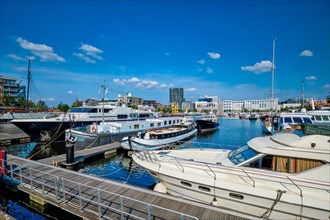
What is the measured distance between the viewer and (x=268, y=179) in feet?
19.3

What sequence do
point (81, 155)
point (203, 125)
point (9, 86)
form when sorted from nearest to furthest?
1. point (81, 155)
2. point (203, 125)
3. point (9, 86)

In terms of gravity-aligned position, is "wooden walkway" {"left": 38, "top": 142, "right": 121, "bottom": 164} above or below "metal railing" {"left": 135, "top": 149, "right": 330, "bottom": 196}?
below

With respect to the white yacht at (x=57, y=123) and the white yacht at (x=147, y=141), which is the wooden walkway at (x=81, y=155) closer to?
the white yacht at (x=147, y=141)

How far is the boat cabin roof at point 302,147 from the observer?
18.6 feet

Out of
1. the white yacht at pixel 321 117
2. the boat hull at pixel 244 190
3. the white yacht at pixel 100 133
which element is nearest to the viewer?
the boat hull at pixel 244 190

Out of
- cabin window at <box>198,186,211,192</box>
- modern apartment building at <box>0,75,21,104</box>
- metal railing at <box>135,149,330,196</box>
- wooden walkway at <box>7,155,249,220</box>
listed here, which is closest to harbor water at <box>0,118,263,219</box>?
wooden walkway at <box>7,155,249,220</box>

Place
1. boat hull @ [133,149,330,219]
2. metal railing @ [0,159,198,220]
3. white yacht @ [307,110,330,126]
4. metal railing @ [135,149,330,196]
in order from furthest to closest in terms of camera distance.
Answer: white yacht @ [307,110,330,126] < metal railing @ [0,159,198,220] < metal railing @ [135,149,330,196] < boat hull @ [133,149,330,219]

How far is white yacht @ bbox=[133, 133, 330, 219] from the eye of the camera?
17.2ft

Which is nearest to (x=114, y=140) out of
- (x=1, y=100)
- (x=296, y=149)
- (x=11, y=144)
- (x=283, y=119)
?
(x=11, y=144)

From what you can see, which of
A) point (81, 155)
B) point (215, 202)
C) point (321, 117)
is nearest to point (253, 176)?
point (215, 202)

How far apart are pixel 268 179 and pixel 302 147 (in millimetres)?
1670

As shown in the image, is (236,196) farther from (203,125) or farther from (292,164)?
(203,125)

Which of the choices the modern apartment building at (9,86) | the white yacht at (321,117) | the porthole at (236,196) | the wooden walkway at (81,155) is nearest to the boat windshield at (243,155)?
the porthole at (236,196)

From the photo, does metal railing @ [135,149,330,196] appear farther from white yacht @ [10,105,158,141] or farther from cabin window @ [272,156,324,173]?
white yacht @ [10,105,158,141]
